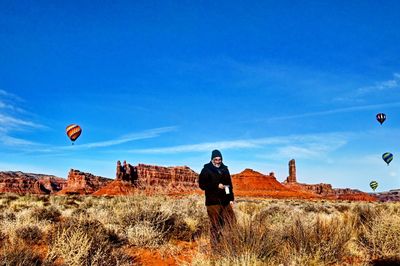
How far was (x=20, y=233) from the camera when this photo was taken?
8164 millimetres

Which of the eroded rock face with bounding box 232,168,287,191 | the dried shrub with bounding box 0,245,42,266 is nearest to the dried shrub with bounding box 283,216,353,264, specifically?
the dried shrub with bounding box 0,245,42,266

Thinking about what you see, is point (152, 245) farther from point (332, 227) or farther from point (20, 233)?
point (332, 227)

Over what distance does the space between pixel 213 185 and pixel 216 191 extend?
14 centimetres

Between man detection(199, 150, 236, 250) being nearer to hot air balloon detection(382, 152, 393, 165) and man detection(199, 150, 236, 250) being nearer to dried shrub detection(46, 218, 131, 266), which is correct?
dried shrub detection(46, 218, 131, 266)

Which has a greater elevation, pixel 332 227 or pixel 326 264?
pixel 332 227

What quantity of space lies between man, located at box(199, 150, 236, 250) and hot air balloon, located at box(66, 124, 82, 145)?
123 feet

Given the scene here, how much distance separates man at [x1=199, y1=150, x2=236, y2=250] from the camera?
25.3 feet

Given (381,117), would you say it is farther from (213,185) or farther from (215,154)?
(213,185)

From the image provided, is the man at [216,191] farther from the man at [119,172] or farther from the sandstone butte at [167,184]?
the man at [119,172]

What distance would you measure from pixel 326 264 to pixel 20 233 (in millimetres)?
6357

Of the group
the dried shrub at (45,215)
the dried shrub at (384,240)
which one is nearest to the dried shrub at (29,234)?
the dried shrub at (45,215)

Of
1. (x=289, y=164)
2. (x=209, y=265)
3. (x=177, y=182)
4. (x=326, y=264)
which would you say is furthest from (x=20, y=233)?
(x=289, y=164)

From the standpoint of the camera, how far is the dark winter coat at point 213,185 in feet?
25.5

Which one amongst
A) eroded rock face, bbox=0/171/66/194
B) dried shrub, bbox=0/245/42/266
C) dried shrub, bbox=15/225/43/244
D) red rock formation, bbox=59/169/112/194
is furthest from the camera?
red rock formation, bbox=59/169/112/194
